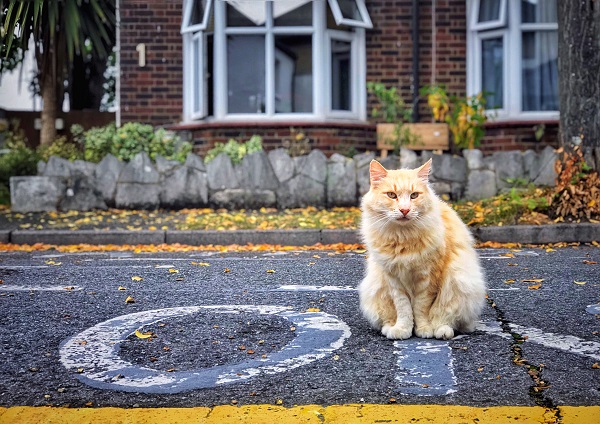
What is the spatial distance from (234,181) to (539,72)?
6.28 m

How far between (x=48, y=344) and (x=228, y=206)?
27.5ft

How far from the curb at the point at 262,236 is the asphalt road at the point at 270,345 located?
248cm

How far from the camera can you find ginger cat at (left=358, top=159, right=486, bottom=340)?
440 cm

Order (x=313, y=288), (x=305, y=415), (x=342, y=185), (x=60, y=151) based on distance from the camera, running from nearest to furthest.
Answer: (x=305, y=415) < (x=313, y=288) < (x=342, y=185) < (x=60, y=151)

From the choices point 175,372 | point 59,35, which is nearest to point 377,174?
point 175,372

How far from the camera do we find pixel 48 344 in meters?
4.50

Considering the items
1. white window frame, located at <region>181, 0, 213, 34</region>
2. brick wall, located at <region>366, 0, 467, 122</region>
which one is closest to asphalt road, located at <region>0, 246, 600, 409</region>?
white window frame, located at <region>181, 0, 213, 34</region>

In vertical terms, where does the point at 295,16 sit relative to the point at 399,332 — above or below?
above

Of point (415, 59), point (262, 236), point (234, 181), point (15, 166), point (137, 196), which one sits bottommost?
point (262, 236)

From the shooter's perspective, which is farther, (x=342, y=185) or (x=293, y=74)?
(x=293, y=74)

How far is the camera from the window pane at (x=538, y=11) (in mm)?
15055

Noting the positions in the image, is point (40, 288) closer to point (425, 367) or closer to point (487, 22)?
point (425, 367)

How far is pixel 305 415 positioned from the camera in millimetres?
3273

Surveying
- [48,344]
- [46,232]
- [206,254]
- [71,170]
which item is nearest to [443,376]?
[48,344]
